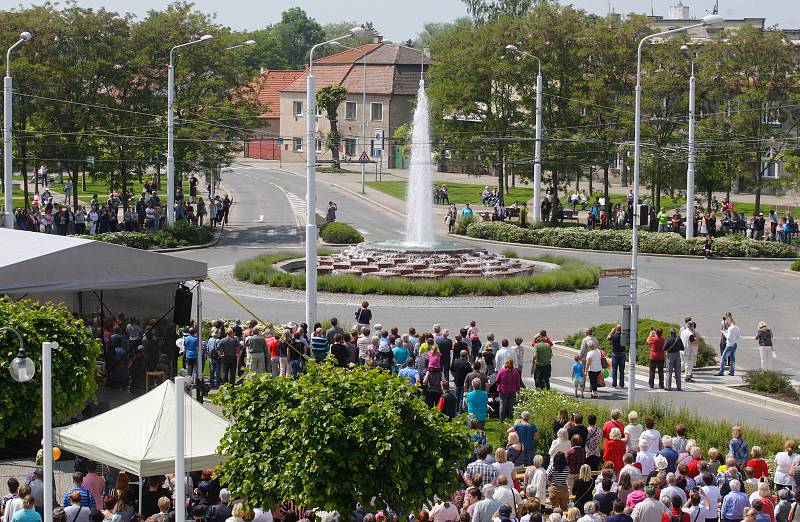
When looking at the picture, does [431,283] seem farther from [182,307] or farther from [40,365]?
[40,365]

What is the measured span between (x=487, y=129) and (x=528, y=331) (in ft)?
101

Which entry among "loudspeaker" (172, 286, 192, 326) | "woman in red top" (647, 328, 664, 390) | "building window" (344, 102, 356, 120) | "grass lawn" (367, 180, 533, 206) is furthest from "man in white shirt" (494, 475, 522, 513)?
"building window" (344, 102, 356, 120)

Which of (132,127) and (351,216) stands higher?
(132,127)

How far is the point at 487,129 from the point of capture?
2515 inches

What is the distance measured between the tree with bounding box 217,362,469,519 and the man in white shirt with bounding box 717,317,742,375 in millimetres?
15915

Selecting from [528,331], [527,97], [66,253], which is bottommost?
[528,331]

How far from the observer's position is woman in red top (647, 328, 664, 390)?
27.2m

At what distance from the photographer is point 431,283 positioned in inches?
1585

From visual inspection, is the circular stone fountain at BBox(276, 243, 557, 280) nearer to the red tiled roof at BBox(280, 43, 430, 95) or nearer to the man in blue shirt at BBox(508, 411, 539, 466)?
the man in blue shirt at BBox(508, 411, 539, 466)

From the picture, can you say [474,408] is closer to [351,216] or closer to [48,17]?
[48,17]

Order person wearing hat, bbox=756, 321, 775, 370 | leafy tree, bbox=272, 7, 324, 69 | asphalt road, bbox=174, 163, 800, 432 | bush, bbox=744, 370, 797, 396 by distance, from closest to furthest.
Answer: bush, bbox=744, 370, 797, 396
person wearing hat, bbox=756, 321, 775, 370
asphalt road, bbox=174, 163, 800, 432
leafy tree, bbox=272, 7, 324, 69

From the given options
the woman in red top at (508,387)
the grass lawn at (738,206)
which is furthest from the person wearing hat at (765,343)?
the grass lawn at (738,206)

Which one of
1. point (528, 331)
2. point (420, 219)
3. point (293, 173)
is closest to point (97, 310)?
point (528, 331)

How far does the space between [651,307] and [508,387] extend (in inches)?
681
